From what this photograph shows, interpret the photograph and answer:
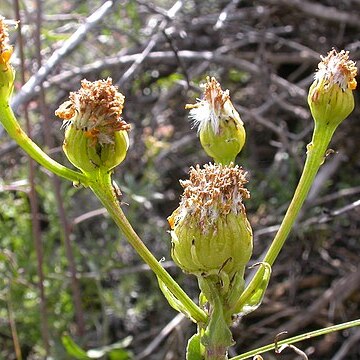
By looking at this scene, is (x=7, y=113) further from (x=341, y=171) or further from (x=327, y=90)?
(x=341, y=171)

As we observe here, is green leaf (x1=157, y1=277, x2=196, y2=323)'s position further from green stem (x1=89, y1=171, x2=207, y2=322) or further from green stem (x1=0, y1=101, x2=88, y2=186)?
green stem (x1=0, y1=101, x2=88, y2=186)

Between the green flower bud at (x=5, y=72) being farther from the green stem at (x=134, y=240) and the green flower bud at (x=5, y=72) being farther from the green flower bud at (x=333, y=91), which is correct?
the green flower bud at (x=333, y=91)

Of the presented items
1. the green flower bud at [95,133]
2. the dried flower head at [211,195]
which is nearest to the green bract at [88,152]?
the green flower bud at [95,133]

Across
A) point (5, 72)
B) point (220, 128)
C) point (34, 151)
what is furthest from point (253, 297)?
point (5, 72)

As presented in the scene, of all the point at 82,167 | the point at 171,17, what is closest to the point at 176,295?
the point at 82,167

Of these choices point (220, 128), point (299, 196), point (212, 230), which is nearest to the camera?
point (212, 230)

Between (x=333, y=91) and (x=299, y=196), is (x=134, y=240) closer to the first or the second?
(x=299, y=196)

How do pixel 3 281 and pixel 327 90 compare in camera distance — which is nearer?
pixel 327 90

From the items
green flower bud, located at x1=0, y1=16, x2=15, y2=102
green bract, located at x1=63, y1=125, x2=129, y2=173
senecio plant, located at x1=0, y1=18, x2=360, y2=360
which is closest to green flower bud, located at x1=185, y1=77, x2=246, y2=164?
senecio plant, located at x1=0, y1=18, x2=360, y2=360
